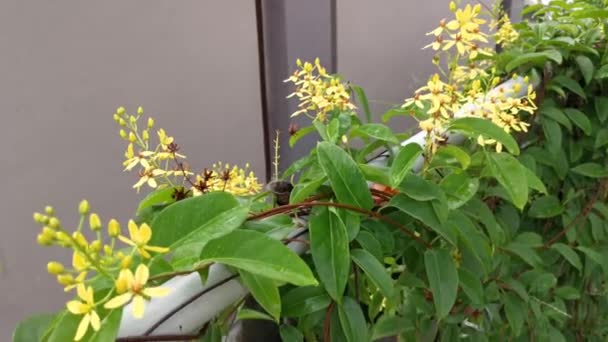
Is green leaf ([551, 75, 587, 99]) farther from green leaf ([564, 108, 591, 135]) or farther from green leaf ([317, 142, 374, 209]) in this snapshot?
green leaf ([317, 142, 374, 209])

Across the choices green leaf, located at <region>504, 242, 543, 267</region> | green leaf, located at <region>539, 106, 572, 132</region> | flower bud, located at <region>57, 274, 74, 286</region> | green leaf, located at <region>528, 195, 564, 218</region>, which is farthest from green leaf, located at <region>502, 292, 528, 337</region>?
flower bud, located at <region>57, 274, 74, 286</region>

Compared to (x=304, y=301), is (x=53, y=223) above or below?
above

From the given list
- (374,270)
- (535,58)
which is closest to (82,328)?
(374,270)

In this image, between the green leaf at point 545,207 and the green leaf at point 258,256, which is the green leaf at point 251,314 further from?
the green leaf at point 545,207

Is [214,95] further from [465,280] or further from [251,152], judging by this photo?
[465,280]

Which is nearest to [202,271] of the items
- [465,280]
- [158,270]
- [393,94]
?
[158,270]

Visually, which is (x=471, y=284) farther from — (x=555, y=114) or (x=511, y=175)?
(x=555, y=114)
